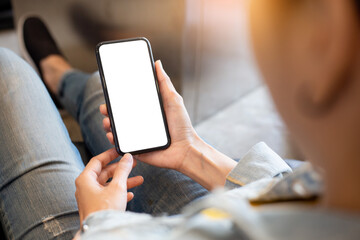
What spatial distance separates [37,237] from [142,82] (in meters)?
0.28

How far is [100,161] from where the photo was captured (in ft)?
1.99

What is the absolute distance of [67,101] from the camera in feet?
3.16

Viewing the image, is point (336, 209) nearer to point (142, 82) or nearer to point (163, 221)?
point (163, 221)

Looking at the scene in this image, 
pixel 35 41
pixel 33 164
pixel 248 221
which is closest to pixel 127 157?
pixel 33 164

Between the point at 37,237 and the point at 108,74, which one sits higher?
the point at 108,74

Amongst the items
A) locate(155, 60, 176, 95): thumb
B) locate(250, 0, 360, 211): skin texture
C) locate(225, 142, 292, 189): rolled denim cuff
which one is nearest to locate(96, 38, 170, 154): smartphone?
locate(155, 60, 176, 95): thumb

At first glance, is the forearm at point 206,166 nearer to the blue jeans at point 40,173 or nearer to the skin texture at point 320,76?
the blue jeans at point 40,173

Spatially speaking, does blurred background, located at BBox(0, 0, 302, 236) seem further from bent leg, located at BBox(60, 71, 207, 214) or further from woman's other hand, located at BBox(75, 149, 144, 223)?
woman's other hand, located at BBox(75, 149, 144, 223)

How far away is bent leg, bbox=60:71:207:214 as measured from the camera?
601 mm

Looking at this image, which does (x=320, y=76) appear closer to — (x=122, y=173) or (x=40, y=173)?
(x=122, y=173)

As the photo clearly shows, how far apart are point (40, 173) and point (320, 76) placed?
461mm

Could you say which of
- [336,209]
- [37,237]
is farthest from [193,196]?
[336,209]

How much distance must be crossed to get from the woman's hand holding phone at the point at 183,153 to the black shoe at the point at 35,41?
683 mm

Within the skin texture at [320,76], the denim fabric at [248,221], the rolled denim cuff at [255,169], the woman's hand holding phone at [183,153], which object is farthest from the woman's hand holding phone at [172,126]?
the skin texture at [320,76]
